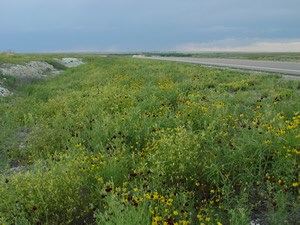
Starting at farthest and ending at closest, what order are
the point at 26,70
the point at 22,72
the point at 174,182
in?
the point at 26,70
the point at 22,72
the point at 174,182

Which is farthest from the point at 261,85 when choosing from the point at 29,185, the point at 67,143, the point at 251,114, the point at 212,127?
the point at 29,185

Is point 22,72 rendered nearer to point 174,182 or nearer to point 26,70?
point 26,70

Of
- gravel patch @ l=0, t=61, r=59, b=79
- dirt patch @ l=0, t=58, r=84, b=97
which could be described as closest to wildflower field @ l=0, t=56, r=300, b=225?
dirt patch @ l=0, t=58, r=84, b=97

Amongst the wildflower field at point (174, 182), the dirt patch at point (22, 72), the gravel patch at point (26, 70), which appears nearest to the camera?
the wildflower field at point (174, 182)

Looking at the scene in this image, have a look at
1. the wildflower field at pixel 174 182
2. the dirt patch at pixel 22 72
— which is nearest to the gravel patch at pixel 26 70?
the dirt patch at pixel 22 72

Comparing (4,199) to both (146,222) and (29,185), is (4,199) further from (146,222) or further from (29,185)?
(146,222)

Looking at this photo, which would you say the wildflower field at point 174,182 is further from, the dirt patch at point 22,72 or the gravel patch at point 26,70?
the gravel patch at point 26,70

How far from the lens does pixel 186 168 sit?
4.99 meters

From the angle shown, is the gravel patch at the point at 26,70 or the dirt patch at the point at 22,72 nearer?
the dirt patch at the point at 22,72

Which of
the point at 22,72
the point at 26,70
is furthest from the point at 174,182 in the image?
the point at 26,70

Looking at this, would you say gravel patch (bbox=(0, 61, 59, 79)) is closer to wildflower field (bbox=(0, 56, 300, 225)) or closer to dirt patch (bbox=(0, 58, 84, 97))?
dirt patch (bbox=(0, 58, 84, 97))

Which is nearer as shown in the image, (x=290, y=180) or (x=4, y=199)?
(x=290, y=180)

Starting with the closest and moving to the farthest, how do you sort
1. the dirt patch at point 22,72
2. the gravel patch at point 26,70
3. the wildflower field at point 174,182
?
the wildflower field at point 174,182
the dirt patch at point 22,72
the gravel patch at point 26,70

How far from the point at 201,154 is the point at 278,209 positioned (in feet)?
5.11
